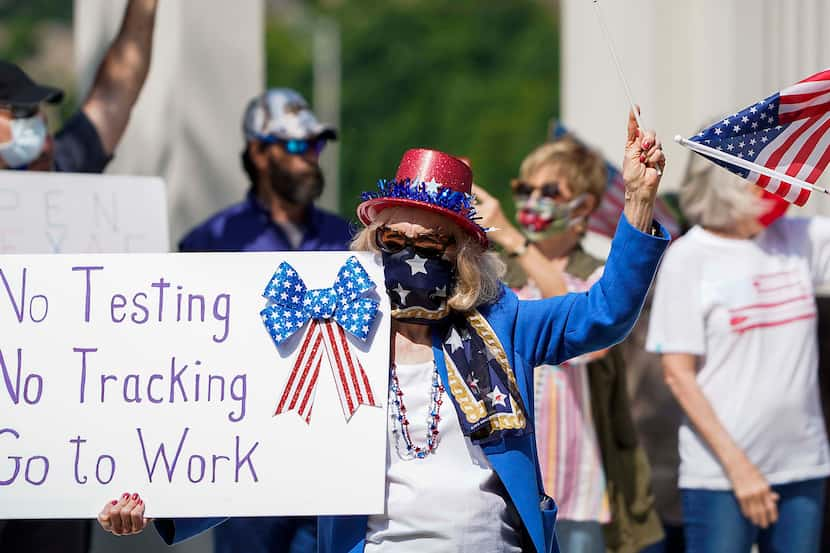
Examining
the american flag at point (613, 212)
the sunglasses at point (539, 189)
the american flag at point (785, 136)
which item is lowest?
the american flag at point (785, 136)

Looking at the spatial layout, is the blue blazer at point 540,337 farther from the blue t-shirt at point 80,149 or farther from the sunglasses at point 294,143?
the sunglasses at point 294,143

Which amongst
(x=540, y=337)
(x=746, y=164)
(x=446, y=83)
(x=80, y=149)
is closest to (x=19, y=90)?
(x=80, y=149)

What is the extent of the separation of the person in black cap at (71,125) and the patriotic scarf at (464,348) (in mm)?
1694

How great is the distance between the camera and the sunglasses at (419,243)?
146 inches

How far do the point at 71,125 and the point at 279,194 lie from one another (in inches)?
36.4

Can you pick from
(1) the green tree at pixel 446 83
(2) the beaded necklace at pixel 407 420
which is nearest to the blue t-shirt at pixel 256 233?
(2) the beaded necklace at pixel 407 420

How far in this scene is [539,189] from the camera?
5.39 metres

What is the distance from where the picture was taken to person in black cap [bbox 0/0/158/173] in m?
4.82

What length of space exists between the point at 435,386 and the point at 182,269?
81cm

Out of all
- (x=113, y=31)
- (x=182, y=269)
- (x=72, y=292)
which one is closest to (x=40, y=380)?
(x=72, y=292)

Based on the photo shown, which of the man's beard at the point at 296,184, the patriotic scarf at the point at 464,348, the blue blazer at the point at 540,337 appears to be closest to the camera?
the blue blazer at the point at 540,337

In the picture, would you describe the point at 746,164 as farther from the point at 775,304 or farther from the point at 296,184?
the point at 296,184

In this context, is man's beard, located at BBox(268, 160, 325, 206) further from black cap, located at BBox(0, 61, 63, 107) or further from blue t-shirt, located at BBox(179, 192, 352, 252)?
black cap, located at BBox(0, 61, 63, 107)

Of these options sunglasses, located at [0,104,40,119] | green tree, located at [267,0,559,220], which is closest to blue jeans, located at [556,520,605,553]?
sunglasses, located at [0,104,40,119]
